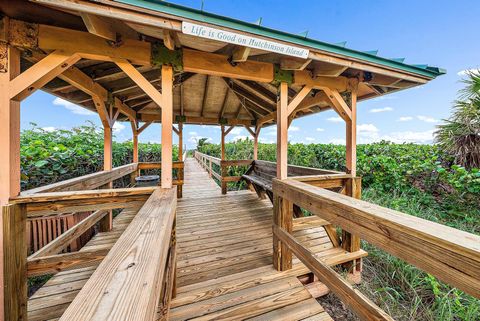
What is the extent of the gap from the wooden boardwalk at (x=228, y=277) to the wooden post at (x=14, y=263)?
16 cm

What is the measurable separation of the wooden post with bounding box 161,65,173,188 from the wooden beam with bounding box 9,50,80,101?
826mm

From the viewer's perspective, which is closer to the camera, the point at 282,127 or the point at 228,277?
the point at 228,277

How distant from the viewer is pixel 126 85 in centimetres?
325

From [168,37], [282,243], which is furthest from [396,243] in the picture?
[168,37]

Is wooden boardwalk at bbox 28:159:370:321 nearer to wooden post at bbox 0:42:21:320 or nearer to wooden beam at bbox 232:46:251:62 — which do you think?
wooden post at bbox 0:42:21:320

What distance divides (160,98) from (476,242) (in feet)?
7.79

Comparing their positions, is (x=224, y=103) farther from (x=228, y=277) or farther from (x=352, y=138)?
(x=228, y=277)

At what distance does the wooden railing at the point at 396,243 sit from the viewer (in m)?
0.67

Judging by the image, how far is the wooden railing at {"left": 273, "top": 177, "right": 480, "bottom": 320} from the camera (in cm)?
67

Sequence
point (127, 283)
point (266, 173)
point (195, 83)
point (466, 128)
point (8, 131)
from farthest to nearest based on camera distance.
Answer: point (266, 173)
point (195, 83)
point (466, 128)
point (8, 131)
point (127, 283)

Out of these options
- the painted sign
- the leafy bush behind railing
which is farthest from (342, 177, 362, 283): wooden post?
the leafy bush behind railing

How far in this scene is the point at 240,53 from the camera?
2.03 m

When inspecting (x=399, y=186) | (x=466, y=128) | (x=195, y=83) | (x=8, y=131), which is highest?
(x=195, y=83)

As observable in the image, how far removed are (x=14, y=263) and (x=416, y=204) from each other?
19.1 ft
